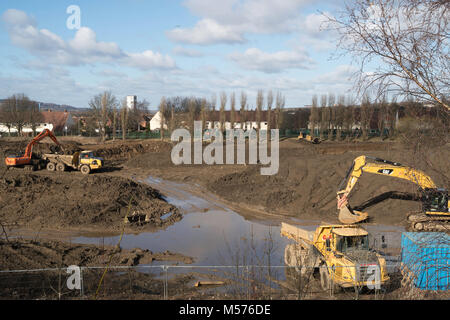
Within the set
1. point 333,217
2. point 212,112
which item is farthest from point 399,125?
point 212,112

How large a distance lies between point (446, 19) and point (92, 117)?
69669mm

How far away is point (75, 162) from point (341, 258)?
1139 inches

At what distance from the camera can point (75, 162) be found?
3459 centimetres

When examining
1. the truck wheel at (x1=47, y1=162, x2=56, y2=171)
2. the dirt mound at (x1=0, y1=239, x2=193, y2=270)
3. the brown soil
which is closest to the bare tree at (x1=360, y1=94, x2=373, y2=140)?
the dirt mound at (x1=0, y1=239, x2=193, y2=270)

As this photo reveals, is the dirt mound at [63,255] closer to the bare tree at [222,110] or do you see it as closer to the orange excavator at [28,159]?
the orange excavator at [28,159]

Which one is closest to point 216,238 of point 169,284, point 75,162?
point 169,284

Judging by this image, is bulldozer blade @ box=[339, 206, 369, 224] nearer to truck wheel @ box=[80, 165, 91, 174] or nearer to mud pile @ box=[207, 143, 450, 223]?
mud pile @ box=[207, 143, 450, 223]

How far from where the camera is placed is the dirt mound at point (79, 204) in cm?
2042

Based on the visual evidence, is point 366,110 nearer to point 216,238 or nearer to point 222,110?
point 216,238

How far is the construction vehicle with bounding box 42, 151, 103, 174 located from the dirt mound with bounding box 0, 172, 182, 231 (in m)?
7.72

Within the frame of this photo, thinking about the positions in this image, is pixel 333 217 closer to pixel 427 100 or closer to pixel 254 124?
pixel 427 100

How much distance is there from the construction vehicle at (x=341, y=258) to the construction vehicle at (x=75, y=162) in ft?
83.9

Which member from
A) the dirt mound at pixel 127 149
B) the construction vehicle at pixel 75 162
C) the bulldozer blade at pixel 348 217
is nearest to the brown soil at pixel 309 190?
the bulldozer blade at pixel 348 217
